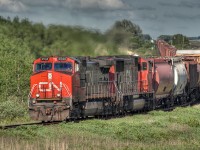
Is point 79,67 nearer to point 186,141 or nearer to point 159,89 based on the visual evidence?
point 186,141

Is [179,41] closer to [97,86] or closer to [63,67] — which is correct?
[97,86]

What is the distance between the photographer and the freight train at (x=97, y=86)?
2767cm

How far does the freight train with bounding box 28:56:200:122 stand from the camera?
90.8 ft

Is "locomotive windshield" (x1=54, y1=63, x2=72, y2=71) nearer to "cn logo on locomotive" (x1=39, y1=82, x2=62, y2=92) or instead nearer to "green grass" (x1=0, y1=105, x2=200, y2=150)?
"cn logo on locomotive" (x1=39, y1=82, x2=62, y2=92)

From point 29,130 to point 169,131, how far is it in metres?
6.97

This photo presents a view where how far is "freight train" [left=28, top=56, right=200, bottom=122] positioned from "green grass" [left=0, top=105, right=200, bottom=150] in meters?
2.59

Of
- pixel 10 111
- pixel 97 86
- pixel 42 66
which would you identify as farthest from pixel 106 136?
pixel 10 111

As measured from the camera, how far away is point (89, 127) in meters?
23.9

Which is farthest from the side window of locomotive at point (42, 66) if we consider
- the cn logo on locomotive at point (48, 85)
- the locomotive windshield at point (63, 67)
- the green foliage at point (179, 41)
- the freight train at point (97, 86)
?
the green foliage at point (179, 41)

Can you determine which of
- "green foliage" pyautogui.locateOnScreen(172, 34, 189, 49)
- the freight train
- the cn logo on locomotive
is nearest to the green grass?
the freight train

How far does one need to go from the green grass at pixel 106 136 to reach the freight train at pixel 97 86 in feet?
8.49

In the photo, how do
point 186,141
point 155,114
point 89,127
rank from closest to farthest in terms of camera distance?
point 186,141, point 89,127, point 155,114

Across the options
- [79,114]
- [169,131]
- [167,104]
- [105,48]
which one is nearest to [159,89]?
[167,104]

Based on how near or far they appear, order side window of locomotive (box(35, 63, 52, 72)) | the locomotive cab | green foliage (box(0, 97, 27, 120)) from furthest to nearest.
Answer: green foliage (box(0, 97, 27, 120)) → side window of locomotive (box(35, 63, 52, 72)) → the locomotive cab
